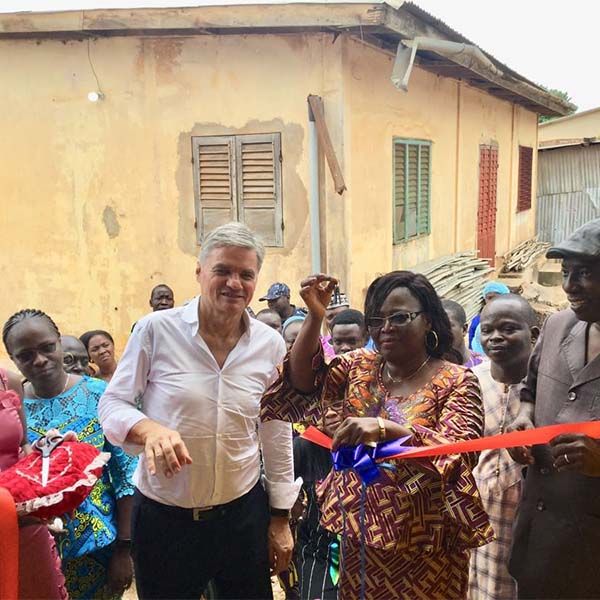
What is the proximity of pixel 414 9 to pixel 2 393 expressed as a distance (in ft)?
19.9

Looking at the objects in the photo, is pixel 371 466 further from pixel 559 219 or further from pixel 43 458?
pixel 559 219

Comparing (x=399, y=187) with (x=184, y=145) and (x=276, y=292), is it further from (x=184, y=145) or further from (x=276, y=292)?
(x=276, y=292)

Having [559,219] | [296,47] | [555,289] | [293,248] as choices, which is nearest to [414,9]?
[296,47]

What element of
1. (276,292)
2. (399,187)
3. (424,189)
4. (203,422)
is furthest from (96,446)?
(424,189)

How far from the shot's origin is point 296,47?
7.02 metres

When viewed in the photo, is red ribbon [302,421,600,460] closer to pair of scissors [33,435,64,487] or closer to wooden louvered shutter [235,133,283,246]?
pair of scissors [33,435,64,487]

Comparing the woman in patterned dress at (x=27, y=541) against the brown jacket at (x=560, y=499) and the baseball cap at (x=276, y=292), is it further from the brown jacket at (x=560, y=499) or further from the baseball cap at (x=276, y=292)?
the baseball cap at (x=276, y=292)

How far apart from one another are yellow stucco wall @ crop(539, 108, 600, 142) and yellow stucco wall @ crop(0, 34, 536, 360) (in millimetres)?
15769

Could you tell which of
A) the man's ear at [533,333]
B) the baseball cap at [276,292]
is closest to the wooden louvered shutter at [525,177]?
the baseball cap at [276,292]

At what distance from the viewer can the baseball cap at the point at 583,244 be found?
2109 mm

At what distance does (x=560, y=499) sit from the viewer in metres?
2.26

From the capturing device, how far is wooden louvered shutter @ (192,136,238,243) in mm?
7500

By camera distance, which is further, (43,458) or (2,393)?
(2,393)

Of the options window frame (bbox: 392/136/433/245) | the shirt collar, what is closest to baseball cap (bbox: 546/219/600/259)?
the shirt collar
